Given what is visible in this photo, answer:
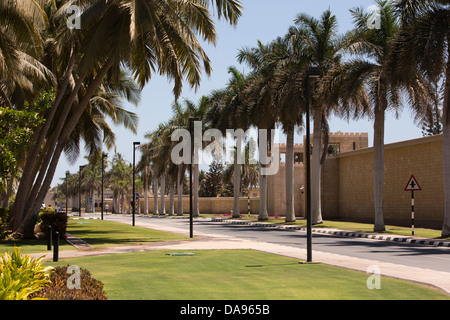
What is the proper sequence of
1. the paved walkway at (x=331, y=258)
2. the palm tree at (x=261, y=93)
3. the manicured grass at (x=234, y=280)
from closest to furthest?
the manicured grass at (x=234, y=280) → the paved walkway at (x=331, y=258) → the palm tree at (x=261, y=93)

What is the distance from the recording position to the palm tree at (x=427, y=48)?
25.5 m

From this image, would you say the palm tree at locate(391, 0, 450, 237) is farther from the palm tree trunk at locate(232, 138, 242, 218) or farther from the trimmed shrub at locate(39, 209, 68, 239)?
the palm tree trunk at locate(232, 138, 242, 218)

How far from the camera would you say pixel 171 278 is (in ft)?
41.4

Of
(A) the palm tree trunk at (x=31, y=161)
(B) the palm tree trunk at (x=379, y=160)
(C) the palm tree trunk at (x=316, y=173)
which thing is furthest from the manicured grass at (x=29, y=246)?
(C) the palm tree trunk at (x=316, y=173)

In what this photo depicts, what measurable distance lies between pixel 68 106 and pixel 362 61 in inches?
655

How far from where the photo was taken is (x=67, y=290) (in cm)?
718

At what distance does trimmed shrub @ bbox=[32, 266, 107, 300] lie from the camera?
22.4 ft

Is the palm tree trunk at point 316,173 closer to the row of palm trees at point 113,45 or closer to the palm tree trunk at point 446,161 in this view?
the palm tree trunk at point 446,161

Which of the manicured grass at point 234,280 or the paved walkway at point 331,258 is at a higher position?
the manicured grass at point 234,280

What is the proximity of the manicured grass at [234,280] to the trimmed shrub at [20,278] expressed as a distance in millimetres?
2427

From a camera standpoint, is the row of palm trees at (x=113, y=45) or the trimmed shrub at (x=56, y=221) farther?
the trimmed shrub at (x=56, y=221)
